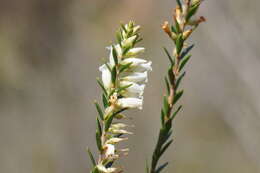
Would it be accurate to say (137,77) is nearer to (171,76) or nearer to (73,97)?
(171,76)

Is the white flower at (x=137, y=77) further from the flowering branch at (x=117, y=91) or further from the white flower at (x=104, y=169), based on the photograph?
the white flower at (x=104, y=169)

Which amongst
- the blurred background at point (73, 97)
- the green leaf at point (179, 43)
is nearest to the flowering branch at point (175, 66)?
the green leaf at point (179, 43)

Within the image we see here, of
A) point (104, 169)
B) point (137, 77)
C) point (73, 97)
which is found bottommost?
point (73, 97)

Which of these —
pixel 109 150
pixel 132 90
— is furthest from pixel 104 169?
pixel 132 90

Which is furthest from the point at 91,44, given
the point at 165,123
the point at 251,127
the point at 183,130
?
the point at 165,123

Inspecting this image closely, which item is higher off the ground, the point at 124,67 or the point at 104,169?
the point at 124,67

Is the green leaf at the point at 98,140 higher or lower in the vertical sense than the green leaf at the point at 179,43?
lower

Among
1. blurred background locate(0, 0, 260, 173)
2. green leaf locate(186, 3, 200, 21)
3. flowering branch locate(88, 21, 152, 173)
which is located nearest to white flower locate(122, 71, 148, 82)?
flowering branch locate(88, 21, 152, 173)
